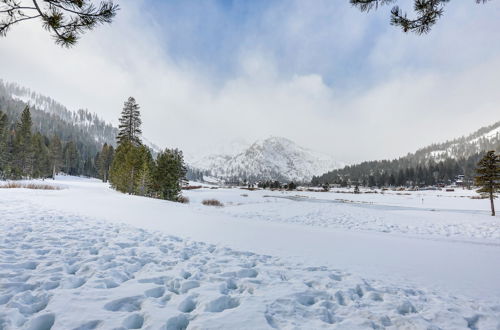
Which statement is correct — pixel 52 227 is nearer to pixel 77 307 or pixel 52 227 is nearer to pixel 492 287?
pixel 77 307

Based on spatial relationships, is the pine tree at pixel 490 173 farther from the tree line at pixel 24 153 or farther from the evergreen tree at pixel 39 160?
the evergreen tree at pixel 39 160

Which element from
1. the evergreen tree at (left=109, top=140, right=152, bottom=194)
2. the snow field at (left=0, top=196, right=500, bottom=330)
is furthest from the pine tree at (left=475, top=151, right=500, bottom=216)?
the evergreen tree at (left=109, top=140, right=152, bottom=194)

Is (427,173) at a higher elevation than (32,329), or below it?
higher

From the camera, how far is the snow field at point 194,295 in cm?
284

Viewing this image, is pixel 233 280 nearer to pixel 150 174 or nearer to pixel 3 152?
pixel 150 174

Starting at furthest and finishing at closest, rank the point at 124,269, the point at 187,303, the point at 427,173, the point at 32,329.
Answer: the point at 427,173
the point at 124,269
the point at 187,303
the point at 32,329

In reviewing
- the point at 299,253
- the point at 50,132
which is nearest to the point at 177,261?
the point at 299,253

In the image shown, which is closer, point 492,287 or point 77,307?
point 77,307

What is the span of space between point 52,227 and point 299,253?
7.85m

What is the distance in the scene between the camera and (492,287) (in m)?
4.50

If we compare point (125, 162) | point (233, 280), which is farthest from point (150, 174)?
point (233, 280)

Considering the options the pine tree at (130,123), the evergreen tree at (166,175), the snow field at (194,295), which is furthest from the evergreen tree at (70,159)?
the snow field at (194,295)

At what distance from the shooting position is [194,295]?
3541 millimetres

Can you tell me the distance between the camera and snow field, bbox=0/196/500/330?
9.31 feet
